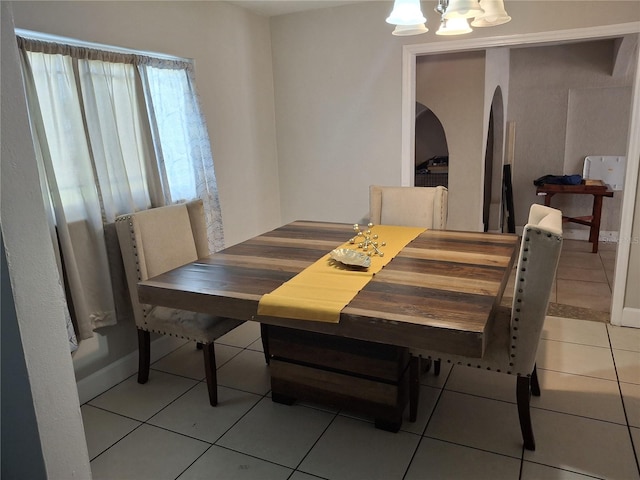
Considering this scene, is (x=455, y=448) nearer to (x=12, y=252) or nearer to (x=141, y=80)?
(x=12, y=252)

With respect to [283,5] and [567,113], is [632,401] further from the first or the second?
[567,113]

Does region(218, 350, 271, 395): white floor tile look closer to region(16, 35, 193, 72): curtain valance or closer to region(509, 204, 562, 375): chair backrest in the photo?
region(509, 204, 562, 375): chair backrest

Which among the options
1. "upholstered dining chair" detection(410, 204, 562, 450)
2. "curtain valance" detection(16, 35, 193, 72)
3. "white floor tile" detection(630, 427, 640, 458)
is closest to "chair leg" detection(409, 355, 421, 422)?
"upholstered dining chair" detection(410, 204, 562, 450)

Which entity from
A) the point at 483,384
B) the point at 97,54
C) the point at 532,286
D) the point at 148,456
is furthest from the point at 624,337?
the point at 97,54

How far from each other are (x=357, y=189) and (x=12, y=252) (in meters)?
3.20

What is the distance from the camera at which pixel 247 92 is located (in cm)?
376

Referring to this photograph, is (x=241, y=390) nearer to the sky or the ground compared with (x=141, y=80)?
nearer to the ground

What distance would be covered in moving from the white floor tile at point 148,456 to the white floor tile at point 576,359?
6.51 ft

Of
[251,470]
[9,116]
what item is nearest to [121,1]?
[9,116]

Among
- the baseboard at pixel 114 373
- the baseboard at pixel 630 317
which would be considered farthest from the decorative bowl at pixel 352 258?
→ the baseboard at pixel 630 317

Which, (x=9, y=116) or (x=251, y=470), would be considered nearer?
(x=9, y=116)

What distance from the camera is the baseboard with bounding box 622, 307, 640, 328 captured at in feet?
10.6

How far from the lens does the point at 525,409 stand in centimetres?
203

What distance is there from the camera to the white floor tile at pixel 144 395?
2482mm
